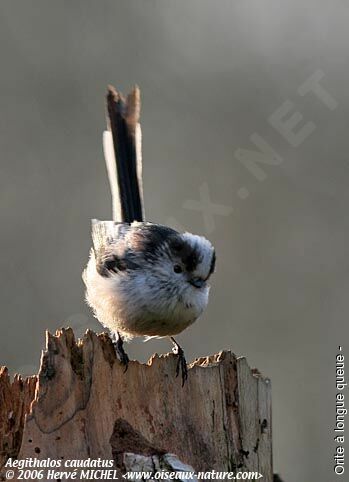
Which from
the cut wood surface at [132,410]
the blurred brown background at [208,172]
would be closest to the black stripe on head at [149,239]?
the cut wood surface at [132,410]

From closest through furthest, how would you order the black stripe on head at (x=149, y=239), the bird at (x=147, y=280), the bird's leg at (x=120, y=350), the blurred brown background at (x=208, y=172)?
the bird's leg at (x=120, y=350) → the bird at (x=147, y=280) → the black stripe on head at (x=149, y=239) → the blurred brown background at (x=208, y=172)

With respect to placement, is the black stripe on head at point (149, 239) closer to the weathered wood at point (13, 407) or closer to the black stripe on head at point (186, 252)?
the black stripe on head at point (186, 252)

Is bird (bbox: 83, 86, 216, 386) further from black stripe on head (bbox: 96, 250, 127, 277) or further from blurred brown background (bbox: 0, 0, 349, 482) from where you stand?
blurred brown background (bbox: 0, 0, 349, 482)

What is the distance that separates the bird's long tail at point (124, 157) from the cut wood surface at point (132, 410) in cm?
150

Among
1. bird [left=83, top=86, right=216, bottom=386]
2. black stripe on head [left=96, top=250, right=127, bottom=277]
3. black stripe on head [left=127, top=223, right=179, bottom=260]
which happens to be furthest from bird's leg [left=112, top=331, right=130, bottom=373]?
black stripe on head [left=127, top=223, right=179, bottom=260]

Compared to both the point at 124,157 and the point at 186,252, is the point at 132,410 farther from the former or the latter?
the point at 124,157

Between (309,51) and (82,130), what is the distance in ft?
6.58

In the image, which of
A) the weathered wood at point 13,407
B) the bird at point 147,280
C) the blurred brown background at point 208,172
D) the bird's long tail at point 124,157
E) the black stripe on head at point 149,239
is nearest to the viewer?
the weathered wood at point 13,407

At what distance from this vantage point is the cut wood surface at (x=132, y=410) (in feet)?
9.91

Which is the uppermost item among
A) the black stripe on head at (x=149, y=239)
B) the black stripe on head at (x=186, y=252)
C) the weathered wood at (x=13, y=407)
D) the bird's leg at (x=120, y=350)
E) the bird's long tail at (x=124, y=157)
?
the bird's long tail at (x=124, y=157)

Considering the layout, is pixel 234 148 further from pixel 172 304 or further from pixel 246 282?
pixel 172 304

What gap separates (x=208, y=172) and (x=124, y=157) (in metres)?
1.79

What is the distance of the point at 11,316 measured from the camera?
18.9 ft

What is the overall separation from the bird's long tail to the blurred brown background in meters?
1.00
